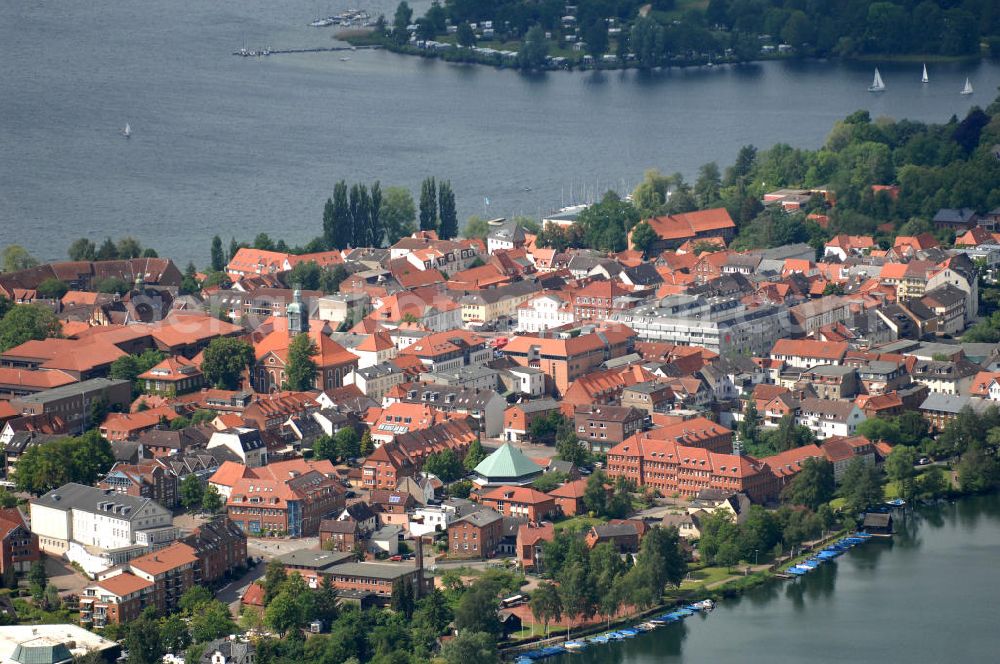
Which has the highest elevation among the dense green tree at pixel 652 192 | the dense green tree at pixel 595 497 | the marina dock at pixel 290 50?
the marina dock at pixel 290 50

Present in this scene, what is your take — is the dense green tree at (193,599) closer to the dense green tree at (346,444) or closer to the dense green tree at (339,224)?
the dense green tree at (346,444)

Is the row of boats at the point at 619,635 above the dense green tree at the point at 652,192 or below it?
below

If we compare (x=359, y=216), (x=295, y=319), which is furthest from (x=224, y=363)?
(x=359, y=216)

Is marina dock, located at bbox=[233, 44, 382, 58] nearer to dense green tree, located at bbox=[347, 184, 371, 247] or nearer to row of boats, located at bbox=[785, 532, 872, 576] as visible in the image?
dense green tree, located at bbox=[347, 184, 371, 247]

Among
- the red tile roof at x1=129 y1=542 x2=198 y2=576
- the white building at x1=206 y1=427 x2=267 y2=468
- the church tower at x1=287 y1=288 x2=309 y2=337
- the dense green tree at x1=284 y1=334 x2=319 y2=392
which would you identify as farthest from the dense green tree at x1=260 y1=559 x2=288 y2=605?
the church tower at x1=287 y1=288 x2=309 y2=337

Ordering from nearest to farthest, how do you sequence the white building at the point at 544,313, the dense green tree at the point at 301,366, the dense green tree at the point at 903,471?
1. the dense green tree at the point at 903,471
2. the dense green tree at the point at 301,366
3. the white building at the point at 544,313

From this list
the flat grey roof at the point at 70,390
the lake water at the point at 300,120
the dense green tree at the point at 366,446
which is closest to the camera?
the dense green tree at the point at 366,446

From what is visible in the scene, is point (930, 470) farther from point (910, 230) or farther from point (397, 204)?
point (397, 204)

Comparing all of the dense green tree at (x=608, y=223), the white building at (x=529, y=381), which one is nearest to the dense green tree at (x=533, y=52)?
the dense green tree at (x=608, y=223)

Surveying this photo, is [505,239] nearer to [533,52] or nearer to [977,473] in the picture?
[977,473]
